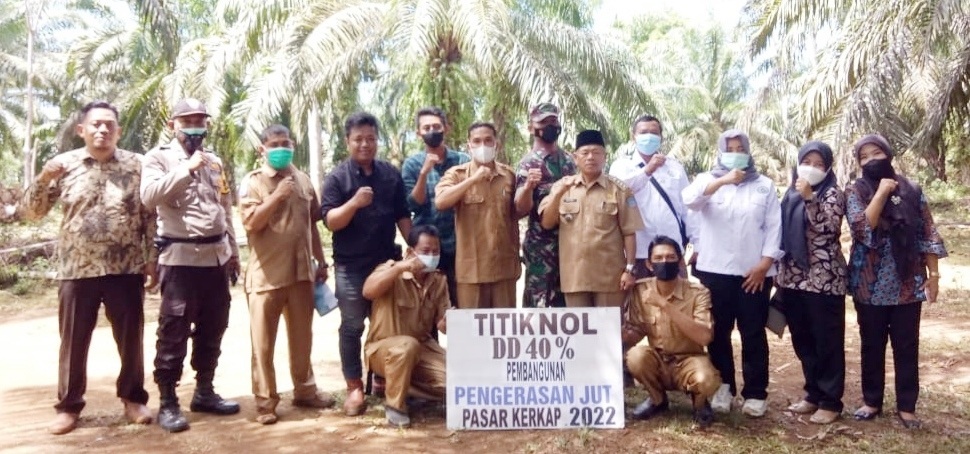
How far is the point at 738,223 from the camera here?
4.85 metres

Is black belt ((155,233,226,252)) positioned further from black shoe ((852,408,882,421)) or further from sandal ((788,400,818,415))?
black shoe ((852,408,882,421))

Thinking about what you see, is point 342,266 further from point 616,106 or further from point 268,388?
point 616,106

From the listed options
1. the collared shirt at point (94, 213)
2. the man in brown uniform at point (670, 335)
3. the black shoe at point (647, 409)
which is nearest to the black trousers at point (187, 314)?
the collared shirt at point (94, 213)

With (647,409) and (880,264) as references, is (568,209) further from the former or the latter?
(880,264)

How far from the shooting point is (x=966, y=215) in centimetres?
1892

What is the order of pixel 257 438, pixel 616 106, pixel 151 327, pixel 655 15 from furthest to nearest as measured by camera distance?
1. pixel 655 15
2. pixel 616 106
3. pixel 151 327
4. pixel 257 438

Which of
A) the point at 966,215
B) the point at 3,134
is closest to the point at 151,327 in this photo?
the point at 966,215

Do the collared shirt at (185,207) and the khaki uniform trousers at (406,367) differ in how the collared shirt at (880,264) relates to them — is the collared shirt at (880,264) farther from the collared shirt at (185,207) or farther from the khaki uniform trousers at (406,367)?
the collared shirt at (185,207)

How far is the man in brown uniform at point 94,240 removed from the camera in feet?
15.0

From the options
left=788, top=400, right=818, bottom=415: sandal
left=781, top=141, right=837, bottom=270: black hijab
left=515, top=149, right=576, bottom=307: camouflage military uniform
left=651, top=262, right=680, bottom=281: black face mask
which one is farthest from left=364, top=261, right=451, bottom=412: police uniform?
left=788, top=400, right=818, bottom=415: sandal

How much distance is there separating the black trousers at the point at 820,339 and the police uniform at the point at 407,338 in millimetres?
2123

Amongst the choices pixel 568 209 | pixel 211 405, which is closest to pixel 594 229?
pixel 568 209

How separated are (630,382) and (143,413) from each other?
3123 mm

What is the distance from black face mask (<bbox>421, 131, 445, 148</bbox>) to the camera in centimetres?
515
